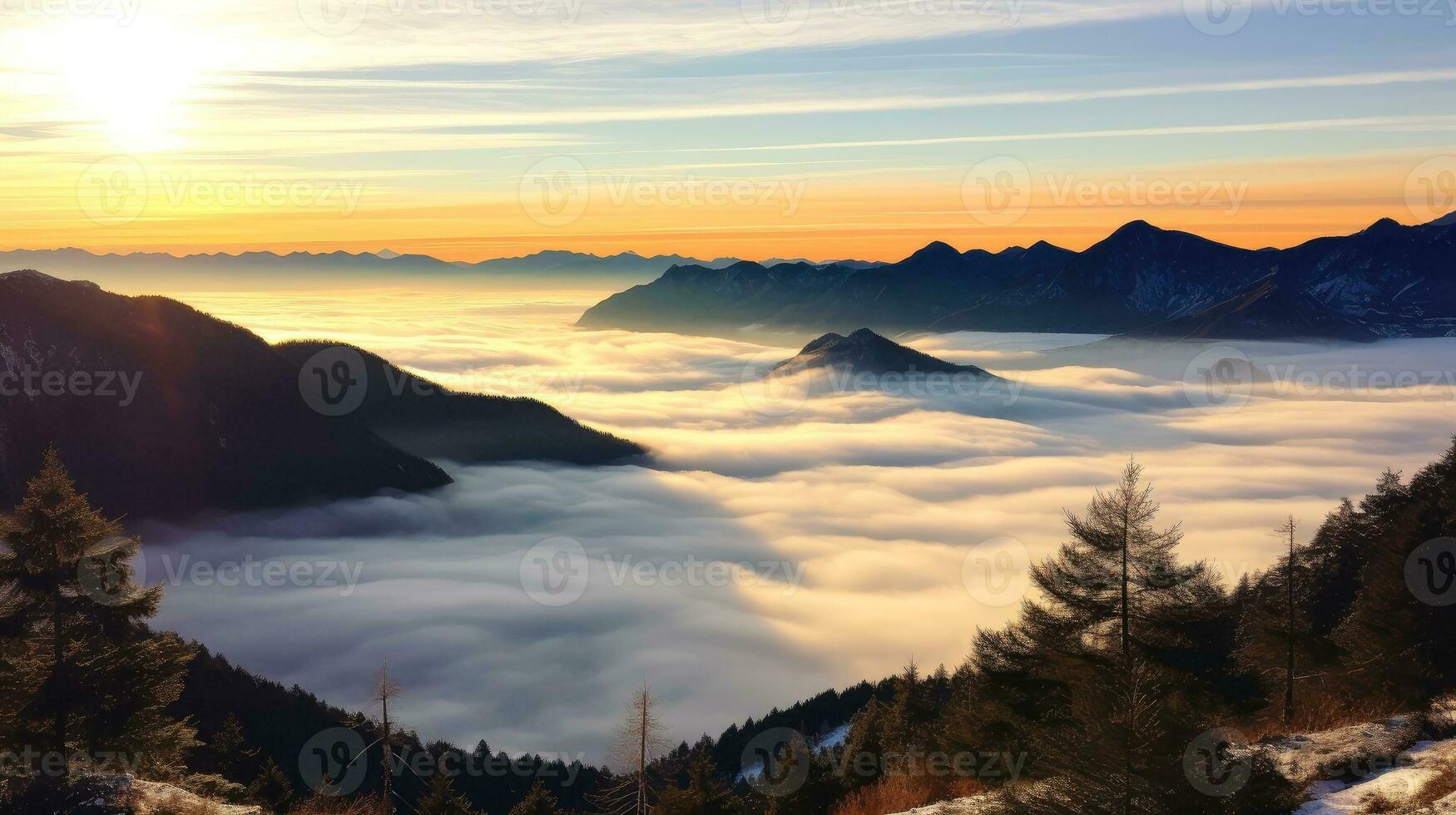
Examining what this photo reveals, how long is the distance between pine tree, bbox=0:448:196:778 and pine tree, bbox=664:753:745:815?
55.1ft

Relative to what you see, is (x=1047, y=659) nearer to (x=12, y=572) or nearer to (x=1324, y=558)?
(x=12, y=572)

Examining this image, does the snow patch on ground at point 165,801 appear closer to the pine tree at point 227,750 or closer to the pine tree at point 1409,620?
the pine tree at point 1409,620

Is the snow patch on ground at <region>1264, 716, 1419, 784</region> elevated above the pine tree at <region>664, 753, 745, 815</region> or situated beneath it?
elevated above

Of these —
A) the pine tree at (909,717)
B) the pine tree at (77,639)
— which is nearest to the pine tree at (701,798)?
the pine tree at (909,717)

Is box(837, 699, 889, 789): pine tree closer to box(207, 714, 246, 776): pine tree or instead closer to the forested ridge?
the forested ridge

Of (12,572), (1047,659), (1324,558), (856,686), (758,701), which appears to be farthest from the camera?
(758,701)

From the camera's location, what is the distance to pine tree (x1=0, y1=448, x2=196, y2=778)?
2406cm

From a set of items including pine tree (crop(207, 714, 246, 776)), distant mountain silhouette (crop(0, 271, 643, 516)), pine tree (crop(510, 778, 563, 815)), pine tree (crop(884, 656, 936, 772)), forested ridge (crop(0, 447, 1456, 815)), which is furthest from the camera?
distant mountain silhouette (crop(0, 271, 643, 516))

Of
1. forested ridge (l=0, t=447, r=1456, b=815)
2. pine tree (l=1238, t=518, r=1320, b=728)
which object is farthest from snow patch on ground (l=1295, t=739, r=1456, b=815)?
pine tree (l=1238, t=518, r=1320, b=728)

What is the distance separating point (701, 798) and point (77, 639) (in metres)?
21.4

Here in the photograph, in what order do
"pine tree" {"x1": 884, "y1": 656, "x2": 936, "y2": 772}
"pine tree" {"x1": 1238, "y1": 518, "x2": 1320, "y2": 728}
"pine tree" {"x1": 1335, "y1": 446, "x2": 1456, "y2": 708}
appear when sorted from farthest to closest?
"pine tree" {"x1": 884, "y1": 656, "x2": 936, "y2": 772} → "pine tree" {"x1": 1238, "y1": 518, "x2": 1320, "y2": 728} → "pine tree" {"x1": 1335, "y1": 446, "x2": 1456, "y2": 708}

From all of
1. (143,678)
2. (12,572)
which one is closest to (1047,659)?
(143,678)

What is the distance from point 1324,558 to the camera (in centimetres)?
4822

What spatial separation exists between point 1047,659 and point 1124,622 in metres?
2.87
